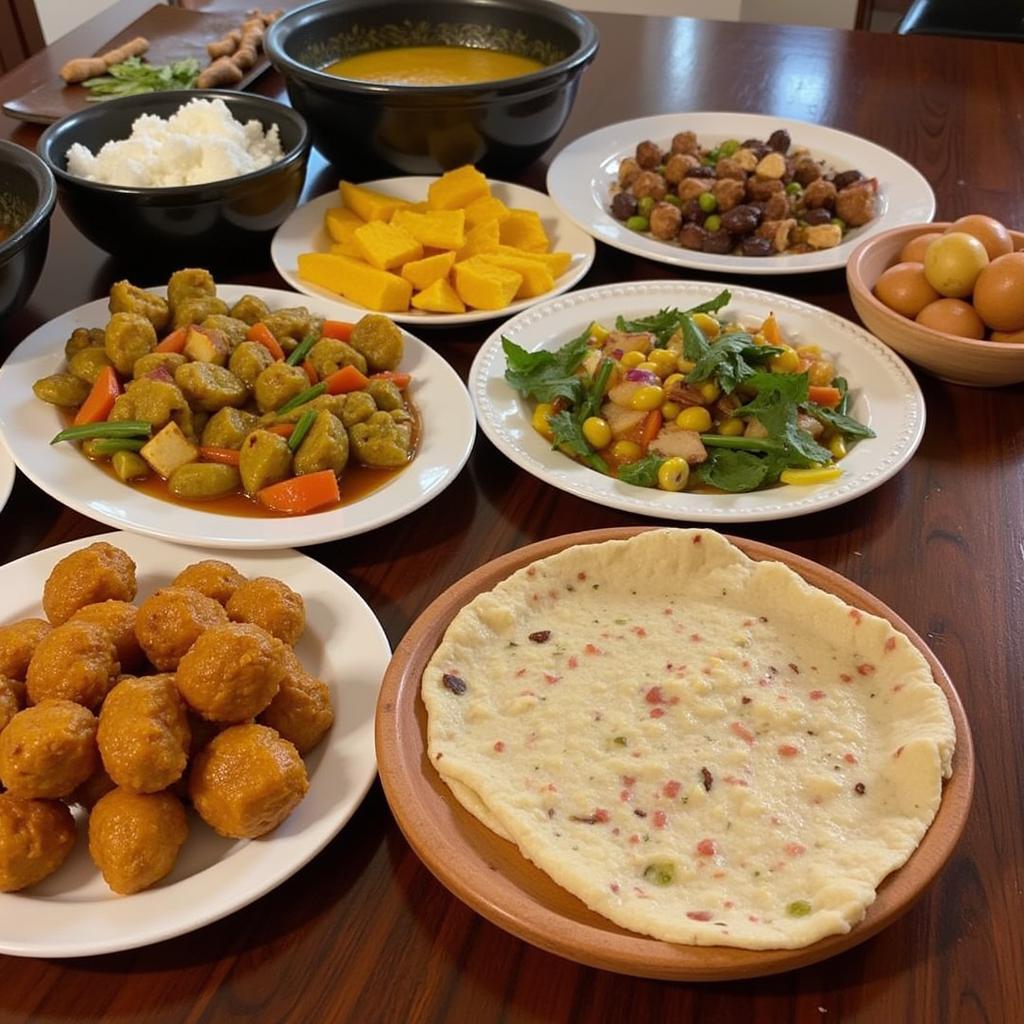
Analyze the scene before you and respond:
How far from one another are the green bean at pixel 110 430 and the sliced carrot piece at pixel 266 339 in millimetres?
367

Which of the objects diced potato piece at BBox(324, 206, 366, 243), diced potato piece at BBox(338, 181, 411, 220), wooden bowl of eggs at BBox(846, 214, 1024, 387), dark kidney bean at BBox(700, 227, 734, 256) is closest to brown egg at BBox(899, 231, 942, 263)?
wooden bowl of eggs at BBox(846, 214, 1024, 387)

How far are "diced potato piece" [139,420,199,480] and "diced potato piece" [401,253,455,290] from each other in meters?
0.82

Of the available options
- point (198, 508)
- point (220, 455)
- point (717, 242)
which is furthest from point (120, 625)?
point (717, 242)

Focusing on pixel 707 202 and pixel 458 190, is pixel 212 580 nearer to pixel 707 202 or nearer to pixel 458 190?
pixel 458 190

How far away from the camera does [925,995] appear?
1.29 m

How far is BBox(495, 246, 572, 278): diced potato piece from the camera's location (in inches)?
107

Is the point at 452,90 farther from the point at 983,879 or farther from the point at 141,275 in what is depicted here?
the point at 983,879

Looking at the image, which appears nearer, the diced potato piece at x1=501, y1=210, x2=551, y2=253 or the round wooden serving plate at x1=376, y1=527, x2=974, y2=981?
the round wooden serving plate at x1=376, y1=527, x2=974, y2=981

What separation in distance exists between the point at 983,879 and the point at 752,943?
48 centimetres

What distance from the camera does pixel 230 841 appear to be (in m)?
1.40

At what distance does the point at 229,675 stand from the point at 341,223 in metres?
1.79

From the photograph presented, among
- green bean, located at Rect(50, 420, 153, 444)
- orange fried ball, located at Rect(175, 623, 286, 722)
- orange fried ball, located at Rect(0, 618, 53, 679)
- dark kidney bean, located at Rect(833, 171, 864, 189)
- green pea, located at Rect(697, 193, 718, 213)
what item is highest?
orange fried ball, located at Rect(175, 623, 286, 722)

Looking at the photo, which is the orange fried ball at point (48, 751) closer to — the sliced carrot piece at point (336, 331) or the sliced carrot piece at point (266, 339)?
the sliced carrot piece at point (266, 339)

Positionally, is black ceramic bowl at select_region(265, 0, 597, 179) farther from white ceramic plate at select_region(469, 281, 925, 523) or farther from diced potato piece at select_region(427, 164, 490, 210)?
white ceramic plate at select_region(469, 281, 925, 523)
